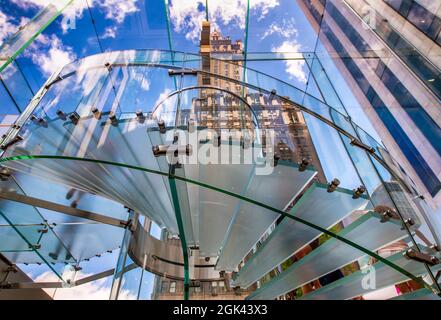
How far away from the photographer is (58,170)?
6.54 feet

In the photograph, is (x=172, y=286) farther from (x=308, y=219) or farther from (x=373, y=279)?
(x=373, y=279)

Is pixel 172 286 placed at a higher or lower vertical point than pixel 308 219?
lower

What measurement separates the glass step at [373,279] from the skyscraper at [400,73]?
348cm

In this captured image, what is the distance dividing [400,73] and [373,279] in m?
4.94

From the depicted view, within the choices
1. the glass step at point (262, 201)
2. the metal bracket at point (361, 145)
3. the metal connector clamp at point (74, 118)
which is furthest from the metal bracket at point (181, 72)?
the metal bracket at point (361, 145)

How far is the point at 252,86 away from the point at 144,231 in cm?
216

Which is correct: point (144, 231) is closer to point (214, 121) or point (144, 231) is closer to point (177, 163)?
point (214, 121)

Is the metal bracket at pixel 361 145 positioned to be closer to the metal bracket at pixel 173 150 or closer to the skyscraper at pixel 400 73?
the metal bracket at pixel 173 150

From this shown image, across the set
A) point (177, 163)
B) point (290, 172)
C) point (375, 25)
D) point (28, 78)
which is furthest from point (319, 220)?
point (375, 25)

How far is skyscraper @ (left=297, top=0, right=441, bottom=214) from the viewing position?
168 inches

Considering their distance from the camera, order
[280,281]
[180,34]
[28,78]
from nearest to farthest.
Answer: [280,281]
[28,78]
[180,34]

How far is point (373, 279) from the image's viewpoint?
76.4 inches

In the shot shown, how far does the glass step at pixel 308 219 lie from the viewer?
1700mm

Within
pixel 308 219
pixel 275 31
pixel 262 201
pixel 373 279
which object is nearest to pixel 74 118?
pixel 262 201
